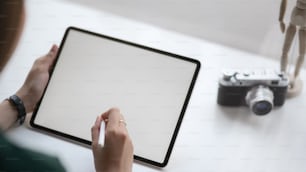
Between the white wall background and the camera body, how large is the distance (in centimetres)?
9

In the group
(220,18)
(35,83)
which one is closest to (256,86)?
(220,18)

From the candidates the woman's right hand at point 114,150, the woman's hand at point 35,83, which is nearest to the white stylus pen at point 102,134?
the woman's right hand at point 114,150

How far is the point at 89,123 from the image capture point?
75 centimetres

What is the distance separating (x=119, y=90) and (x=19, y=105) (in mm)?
151

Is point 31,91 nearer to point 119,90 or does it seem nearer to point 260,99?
point 119,90

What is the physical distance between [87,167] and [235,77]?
25 centimetres

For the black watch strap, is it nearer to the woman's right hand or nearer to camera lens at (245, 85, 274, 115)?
the woman's right hand

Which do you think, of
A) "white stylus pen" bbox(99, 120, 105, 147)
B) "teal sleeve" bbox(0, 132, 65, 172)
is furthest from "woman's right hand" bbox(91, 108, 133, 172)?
"teal sleeve" bbox(0, 132, 65, 172)

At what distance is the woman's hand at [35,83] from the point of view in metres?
0.75

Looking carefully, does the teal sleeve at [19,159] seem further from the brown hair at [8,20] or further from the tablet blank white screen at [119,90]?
the tablet blank white screen at [119,90]

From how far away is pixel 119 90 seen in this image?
76 cm

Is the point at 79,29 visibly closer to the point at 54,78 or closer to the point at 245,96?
the point at 54,78

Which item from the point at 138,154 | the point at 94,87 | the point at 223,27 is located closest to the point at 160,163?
the point at 138,154

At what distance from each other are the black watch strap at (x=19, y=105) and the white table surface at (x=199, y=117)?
2 cm
